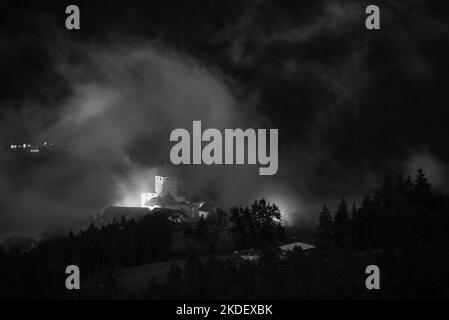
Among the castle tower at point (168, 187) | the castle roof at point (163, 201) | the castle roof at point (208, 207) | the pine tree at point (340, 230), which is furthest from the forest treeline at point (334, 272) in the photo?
the castle tower at point (168, 187)

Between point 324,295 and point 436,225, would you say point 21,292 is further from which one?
point 436,225

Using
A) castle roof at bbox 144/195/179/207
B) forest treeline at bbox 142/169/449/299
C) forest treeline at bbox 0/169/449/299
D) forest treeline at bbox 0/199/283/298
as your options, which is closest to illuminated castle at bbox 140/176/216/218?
castle roof at bbox 144/195/179/207

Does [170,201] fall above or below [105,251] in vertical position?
above

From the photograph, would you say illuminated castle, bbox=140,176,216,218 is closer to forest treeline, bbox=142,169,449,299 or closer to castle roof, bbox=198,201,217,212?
castle roof, bbox=198,201,217,212

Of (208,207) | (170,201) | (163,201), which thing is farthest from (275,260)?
(170,201)

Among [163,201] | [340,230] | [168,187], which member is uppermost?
[168,187]

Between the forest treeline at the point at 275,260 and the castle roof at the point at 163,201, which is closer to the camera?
the forest treeline at the point at 275,260

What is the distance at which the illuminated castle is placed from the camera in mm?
172750

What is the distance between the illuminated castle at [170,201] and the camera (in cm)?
17275

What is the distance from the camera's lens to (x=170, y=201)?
577ft

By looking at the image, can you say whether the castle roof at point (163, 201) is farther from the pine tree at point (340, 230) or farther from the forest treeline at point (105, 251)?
the pine tree at point (340, 230)

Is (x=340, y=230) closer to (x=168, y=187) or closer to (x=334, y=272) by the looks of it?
(x=334, y=272)
